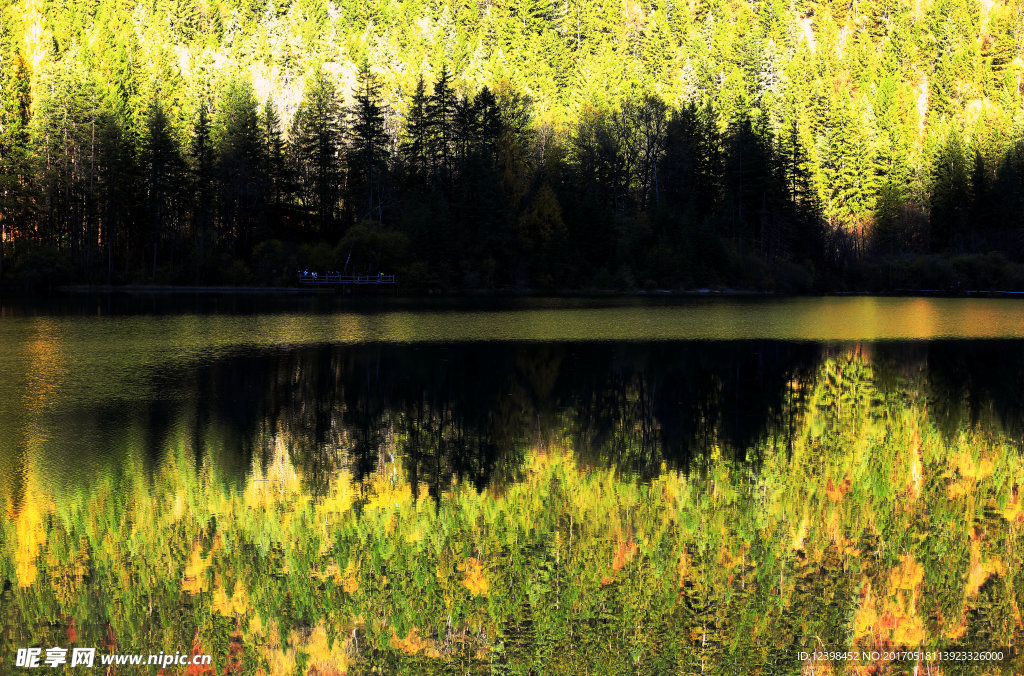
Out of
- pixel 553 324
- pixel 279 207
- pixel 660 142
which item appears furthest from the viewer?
pixel 660 142

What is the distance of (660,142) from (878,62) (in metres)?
65.9

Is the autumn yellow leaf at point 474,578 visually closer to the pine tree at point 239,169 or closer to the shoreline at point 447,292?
the shoreline at point 447,292

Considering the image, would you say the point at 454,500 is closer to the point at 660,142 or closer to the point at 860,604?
the point at 860,604

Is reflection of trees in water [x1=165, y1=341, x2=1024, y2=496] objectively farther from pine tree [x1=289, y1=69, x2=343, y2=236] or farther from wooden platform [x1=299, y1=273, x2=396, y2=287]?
pine tree [x1=289, y1=69, x2=343, y2=236]

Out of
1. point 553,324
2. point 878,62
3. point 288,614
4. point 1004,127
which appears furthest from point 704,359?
point 878,62

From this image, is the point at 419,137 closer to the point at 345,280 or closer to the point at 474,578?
the point at 345,280

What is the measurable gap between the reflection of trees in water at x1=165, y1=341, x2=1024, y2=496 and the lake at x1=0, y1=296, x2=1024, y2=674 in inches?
5.4

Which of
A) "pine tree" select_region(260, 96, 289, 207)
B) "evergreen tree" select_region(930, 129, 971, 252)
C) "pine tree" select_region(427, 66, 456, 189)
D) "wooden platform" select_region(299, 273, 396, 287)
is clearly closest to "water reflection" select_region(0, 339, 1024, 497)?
"wooden platform" select_region(299, 273, 396, 287)

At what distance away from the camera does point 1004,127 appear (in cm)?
11269

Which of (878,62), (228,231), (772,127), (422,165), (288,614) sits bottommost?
(288,614)

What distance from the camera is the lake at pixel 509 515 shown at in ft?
30.6

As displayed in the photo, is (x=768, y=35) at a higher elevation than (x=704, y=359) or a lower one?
higher

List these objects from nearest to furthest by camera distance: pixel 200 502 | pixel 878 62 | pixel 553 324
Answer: pixel 200 502
pixel 553 324
pixel 878 62

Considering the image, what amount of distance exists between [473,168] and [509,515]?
240 ft
